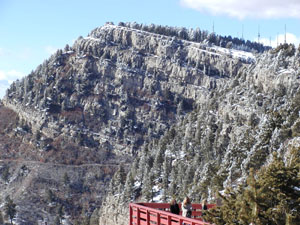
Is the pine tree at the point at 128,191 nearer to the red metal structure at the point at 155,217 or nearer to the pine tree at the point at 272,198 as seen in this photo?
the red metal structure at the point at 155,217

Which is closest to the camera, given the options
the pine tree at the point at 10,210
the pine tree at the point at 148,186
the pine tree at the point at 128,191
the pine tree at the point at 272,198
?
the pine tree at the point at 272,198

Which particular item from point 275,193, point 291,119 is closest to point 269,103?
point 291,119

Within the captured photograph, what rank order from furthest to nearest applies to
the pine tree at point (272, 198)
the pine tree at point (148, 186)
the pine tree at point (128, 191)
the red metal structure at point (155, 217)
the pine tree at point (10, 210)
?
1. the pine tree at point (10, 210)
2. the pine tree at point (128, 191)
3. the pine tree at point (148, 186)
4. the red metal structure at point (155, 217)
5. the pine tree at point (272, 198)

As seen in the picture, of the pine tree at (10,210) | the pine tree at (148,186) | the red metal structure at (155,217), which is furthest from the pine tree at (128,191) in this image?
the red metal structure at (155,217)

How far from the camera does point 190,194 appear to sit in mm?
82688

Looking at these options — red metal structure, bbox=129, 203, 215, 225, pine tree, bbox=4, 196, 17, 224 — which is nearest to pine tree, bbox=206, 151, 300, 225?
red metal structure, bbox=129, 203, 215, 225

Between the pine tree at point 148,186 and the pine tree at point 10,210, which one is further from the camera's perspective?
the pine tree at point 10,210

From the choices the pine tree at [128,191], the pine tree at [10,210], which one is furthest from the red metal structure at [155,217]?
the pine tree at [10,210]

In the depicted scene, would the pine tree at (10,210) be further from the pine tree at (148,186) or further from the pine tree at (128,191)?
the pine tree at (148,186)

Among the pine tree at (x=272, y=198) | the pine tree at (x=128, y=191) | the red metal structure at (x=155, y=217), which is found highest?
the pine tree at (x=128, y=191)

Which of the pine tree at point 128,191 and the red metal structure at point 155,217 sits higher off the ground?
the pine tree at point 128,191

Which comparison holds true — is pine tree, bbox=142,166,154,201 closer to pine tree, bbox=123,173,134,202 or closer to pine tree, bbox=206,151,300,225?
pine tree, bbox=123,173,134,202

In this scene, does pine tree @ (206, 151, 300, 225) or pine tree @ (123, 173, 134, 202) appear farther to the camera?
pine tree @ (123, 173, 134, 202)

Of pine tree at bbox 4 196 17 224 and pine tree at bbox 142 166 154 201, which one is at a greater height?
pine tree at bbox 142 166 154 201
